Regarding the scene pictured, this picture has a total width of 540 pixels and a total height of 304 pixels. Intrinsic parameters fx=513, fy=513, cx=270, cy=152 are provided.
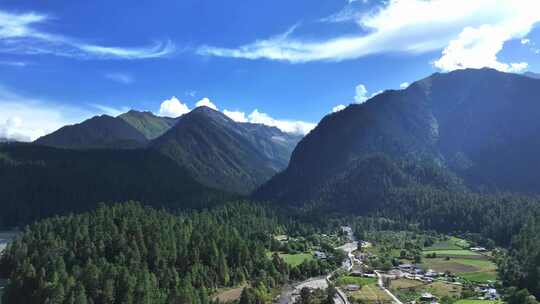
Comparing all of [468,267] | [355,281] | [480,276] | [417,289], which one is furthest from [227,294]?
[468,267]

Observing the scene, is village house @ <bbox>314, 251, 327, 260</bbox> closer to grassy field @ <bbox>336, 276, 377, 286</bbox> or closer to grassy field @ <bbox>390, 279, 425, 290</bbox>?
grassy field @ <bbox>336, 276, 377, 286</bbox>

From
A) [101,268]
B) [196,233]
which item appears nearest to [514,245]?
[196,233]

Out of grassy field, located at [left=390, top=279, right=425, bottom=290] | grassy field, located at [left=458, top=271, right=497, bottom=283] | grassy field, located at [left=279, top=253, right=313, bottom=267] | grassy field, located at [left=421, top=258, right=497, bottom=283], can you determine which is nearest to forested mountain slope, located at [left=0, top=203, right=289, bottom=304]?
grassy field, located at [left=279, top=253, right=313, bottom=267]

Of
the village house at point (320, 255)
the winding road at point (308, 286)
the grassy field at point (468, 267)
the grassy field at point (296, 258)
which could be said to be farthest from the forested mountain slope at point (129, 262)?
the grassy field at point (468, 267)

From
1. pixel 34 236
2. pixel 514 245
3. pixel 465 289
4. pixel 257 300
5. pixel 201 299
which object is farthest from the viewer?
pixel 514 245

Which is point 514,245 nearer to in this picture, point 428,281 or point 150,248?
point 428,281

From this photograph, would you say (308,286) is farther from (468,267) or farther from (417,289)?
(468,267)
